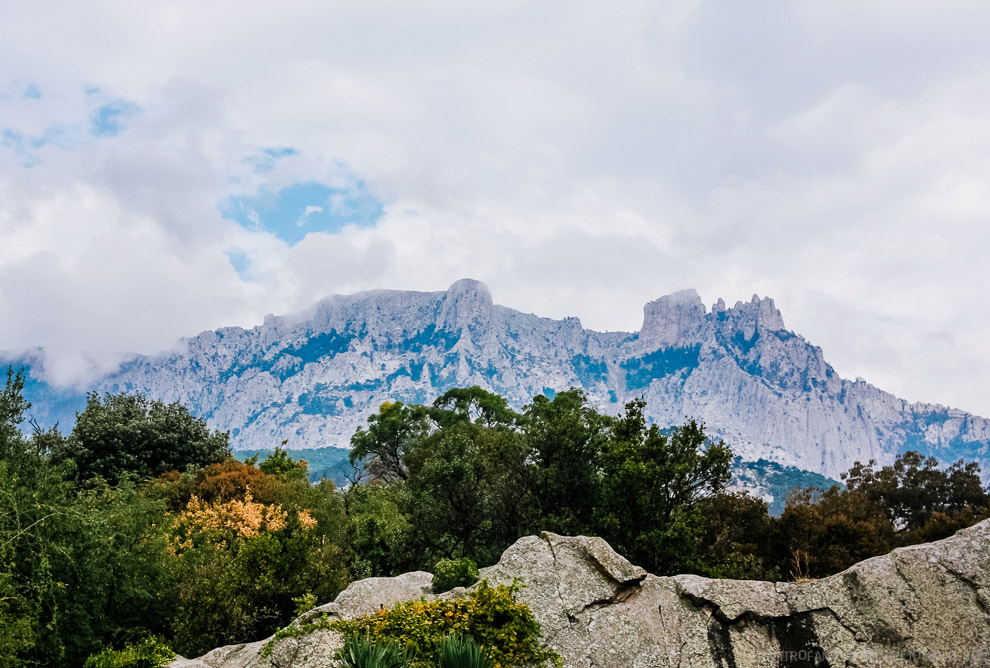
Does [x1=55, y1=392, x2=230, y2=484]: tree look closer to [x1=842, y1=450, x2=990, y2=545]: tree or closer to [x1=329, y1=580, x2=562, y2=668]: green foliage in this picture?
[x1=329, y1=580, x2=562, y2=668]: green foliage

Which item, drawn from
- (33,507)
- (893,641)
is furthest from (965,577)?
(33,507)

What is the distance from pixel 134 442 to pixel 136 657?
77.4 ft

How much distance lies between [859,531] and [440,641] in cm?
1624

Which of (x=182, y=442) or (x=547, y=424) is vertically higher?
(x=182, y=442)

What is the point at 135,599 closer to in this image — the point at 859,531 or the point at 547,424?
the point at 547,424

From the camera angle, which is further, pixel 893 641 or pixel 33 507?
pixel 33 507

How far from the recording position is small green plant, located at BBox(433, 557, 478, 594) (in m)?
11.9

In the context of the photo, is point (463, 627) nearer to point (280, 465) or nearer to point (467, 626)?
point (467, 626)

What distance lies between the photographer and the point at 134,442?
99.1ft

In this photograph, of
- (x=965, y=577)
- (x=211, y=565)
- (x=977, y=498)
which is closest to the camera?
(x=965, y=577)

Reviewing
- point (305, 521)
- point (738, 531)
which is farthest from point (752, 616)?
point (305, 521)

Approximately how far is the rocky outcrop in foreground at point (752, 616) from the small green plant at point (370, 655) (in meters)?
1.16

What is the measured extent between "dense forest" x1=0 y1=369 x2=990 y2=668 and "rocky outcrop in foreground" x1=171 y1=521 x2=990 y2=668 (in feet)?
6.17

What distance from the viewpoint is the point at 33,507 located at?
36.6 feet
